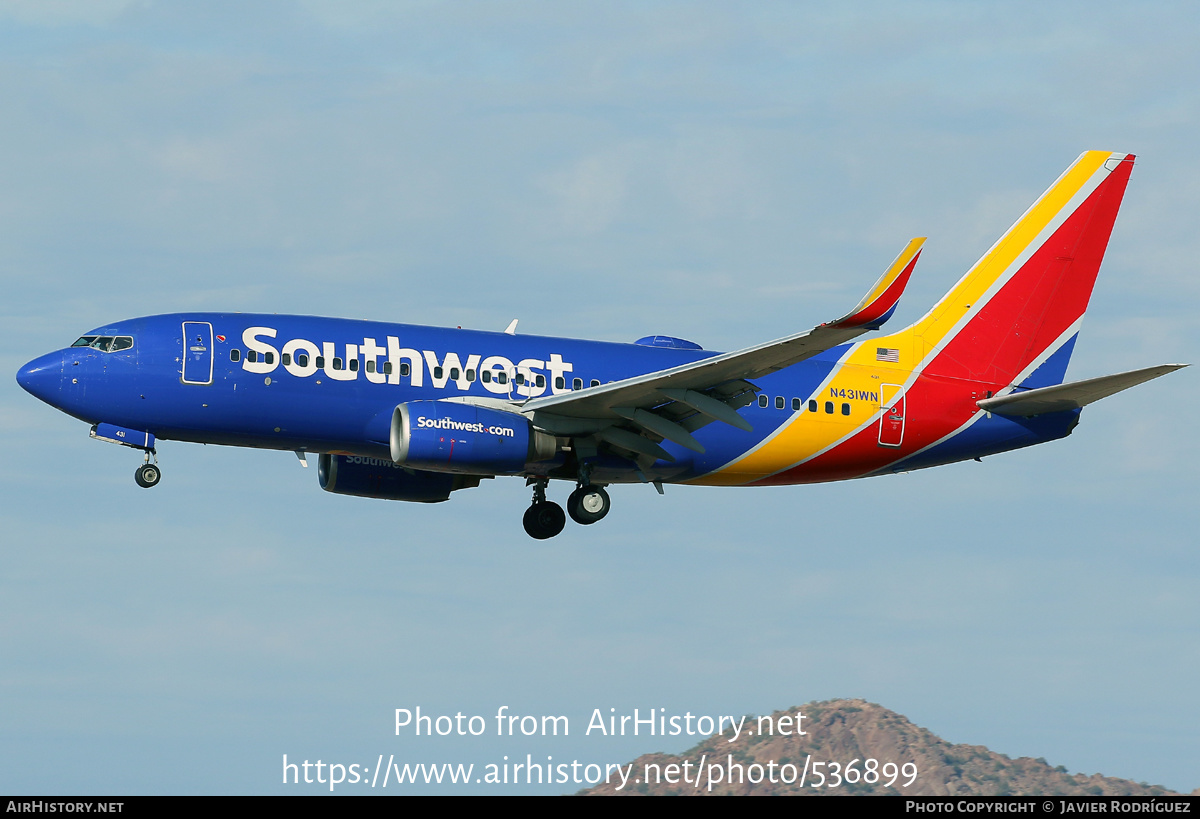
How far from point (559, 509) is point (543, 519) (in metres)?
0.52

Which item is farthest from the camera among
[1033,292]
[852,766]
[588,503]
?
[852,766]

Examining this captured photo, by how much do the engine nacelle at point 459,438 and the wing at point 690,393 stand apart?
99 cm

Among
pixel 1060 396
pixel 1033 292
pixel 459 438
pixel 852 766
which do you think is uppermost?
pixel 1033 292

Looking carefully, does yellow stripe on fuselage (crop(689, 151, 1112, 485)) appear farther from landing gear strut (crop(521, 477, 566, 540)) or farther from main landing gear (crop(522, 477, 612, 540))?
landing gear strut (crop(521, 477, 566, 540))

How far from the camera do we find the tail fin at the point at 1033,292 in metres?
43.8

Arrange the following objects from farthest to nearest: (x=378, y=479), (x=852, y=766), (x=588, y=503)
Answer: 1. (x=852, y=766)
2. (x=378, y=479)
3. (x=588, y=503)

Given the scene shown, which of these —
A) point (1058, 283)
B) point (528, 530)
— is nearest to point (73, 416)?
point (528, 530)

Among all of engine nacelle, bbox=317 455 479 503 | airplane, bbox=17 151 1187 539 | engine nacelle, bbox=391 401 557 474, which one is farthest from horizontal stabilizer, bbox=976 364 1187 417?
engine nacelle, bbox=317 455 479 503

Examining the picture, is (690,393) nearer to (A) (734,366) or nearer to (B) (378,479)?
(A) (734,366)

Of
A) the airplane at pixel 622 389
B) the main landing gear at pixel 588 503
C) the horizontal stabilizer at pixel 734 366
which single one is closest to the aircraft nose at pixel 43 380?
the airplane at pixel 622 389

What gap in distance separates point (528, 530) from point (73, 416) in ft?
39.0

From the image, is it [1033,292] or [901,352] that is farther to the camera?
[1033,292]

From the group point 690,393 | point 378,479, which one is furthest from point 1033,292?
point 378,479

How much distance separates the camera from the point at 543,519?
4166cm
